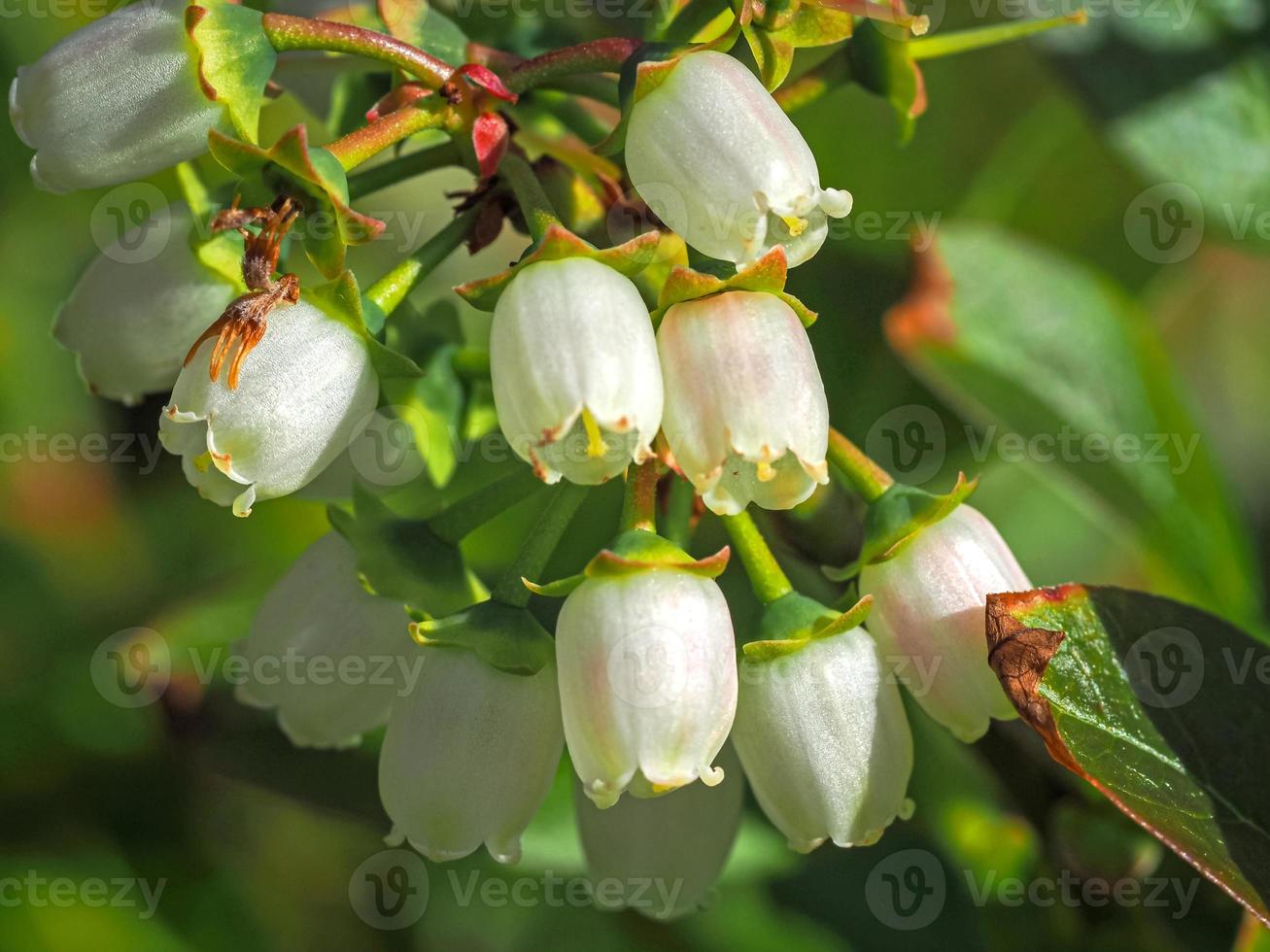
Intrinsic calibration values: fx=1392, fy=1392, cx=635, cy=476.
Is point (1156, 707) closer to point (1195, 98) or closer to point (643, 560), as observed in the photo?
point (643, 560)

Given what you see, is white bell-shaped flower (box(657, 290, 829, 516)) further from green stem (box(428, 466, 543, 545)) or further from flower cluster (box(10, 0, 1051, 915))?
green stem (box(428, 466, 543, 545))

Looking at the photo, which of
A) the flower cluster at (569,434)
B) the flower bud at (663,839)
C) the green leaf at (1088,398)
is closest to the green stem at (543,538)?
the flower cluster at (569,434)

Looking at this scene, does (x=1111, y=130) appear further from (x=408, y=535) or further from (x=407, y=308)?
(x=408, y=535)

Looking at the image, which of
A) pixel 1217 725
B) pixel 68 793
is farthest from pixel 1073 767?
pixel 68 793

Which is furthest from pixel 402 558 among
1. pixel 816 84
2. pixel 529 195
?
pixel 816 84

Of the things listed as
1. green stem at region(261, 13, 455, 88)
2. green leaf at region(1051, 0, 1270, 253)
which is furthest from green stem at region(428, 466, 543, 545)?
green leaf at region(1051, 0, 1270, 253)

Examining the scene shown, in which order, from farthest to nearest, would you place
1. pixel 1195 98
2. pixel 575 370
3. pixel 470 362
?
pixel 1195 98
pixel 470 362
pixel 575 370

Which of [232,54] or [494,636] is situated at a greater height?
[232,54]
